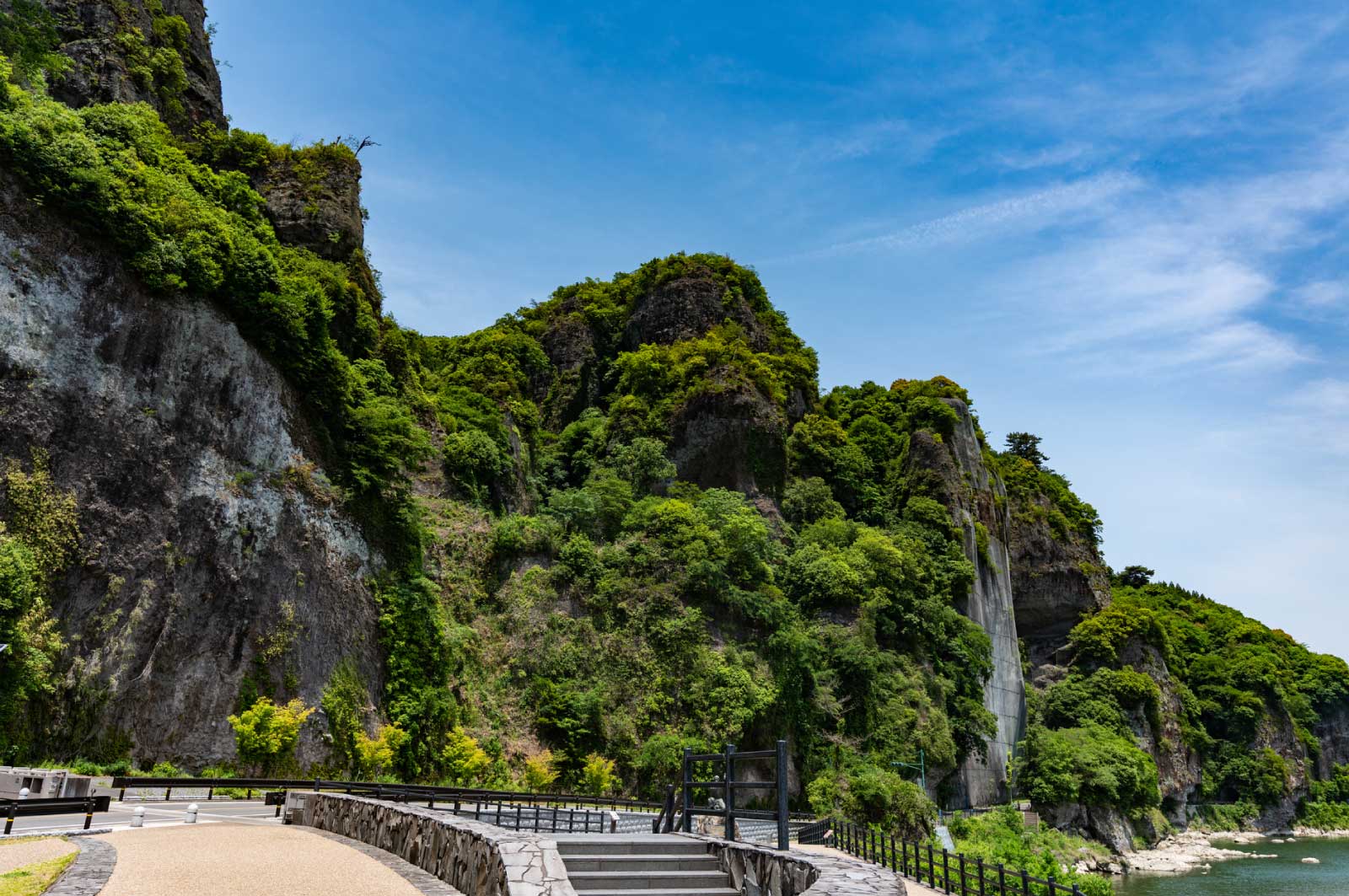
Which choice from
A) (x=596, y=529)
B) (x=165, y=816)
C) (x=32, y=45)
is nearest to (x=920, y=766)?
(x=596, y=529)

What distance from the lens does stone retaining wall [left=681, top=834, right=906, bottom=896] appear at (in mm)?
7098

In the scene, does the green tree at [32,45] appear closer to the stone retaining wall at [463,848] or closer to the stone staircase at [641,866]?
the stone retaining wall at [463,848]

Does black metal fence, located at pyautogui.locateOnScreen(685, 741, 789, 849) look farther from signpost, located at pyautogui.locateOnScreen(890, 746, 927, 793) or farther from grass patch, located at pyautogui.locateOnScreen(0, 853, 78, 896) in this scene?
signpost, located at pyautogui.locateOnScreen(890, 746, 927, 793)

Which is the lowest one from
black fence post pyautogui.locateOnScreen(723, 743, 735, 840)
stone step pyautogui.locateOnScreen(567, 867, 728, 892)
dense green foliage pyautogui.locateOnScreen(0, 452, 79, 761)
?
stone step pyautogui.locateOnScreen(567, 867, 728, 892)

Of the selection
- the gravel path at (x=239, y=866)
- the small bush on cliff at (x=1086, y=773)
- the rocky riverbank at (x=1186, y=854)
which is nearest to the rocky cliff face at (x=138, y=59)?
the gravel path at (x=239, y=866)

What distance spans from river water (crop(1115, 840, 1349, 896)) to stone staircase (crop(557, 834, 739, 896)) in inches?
1742

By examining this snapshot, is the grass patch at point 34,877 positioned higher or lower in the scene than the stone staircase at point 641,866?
lower

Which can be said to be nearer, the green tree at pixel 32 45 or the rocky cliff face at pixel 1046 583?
the green tree at pixel 32 45

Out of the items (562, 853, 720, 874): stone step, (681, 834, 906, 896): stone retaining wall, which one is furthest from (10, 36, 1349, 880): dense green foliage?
(681, 834, 906, 896): stone retaining wall

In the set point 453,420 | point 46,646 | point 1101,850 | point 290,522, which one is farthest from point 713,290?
point 46,646

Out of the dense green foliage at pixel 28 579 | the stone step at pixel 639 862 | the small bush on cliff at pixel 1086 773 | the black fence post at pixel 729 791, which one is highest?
the dense green foliage at pixel 28 579

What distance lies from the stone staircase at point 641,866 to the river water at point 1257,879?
145 feet

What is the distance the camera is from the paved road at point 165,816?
46.5ft

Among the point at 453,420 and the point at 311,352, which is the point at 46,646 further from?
the point at 453,420
